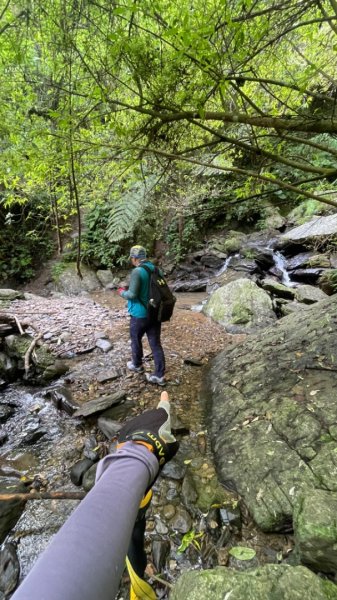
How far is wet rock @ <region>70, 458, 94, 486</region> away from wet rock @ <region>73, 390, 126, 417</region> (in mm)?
748

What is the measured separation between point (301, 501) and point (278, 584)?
687mm

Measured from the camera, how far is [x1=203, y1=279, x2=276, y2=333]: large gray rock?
23.8ft

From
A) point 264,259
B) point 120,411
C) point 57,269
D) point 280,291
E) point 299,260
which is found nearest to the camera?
point 120,411

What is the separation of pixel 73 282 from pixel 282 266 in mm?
9071

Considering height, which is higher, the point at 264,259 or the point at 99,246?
the point at 99,246

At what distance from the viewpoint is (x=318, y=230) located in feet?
34.9

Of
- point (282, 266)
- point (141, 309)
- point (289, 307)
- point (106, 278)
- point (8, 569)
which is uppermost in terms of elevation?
point (282, 266)

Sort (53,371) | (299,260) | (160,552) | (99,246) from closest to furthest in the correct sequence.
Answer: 1. (160,552)
2. (53,371)
3. (299,260)
4. (99,246)

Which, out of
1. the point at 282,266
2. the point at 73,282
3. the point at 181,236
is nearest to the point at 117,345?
the point at 73,282

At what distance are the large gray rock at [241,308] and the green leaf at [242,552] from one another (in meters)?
5.06

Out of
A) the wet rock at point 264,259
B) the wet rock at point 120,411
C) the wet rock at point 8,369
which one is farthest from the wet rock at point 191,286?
the wet rock at point 120,411

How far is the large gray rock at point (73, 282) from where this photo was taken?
1288cm

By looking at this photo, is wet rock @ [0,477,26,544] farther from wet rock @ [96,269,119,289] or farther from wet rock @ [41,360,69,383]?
wet rock @ [96,269,119,289]

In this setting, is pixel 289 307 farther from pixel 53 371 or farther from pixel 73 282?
pixel 73 282
